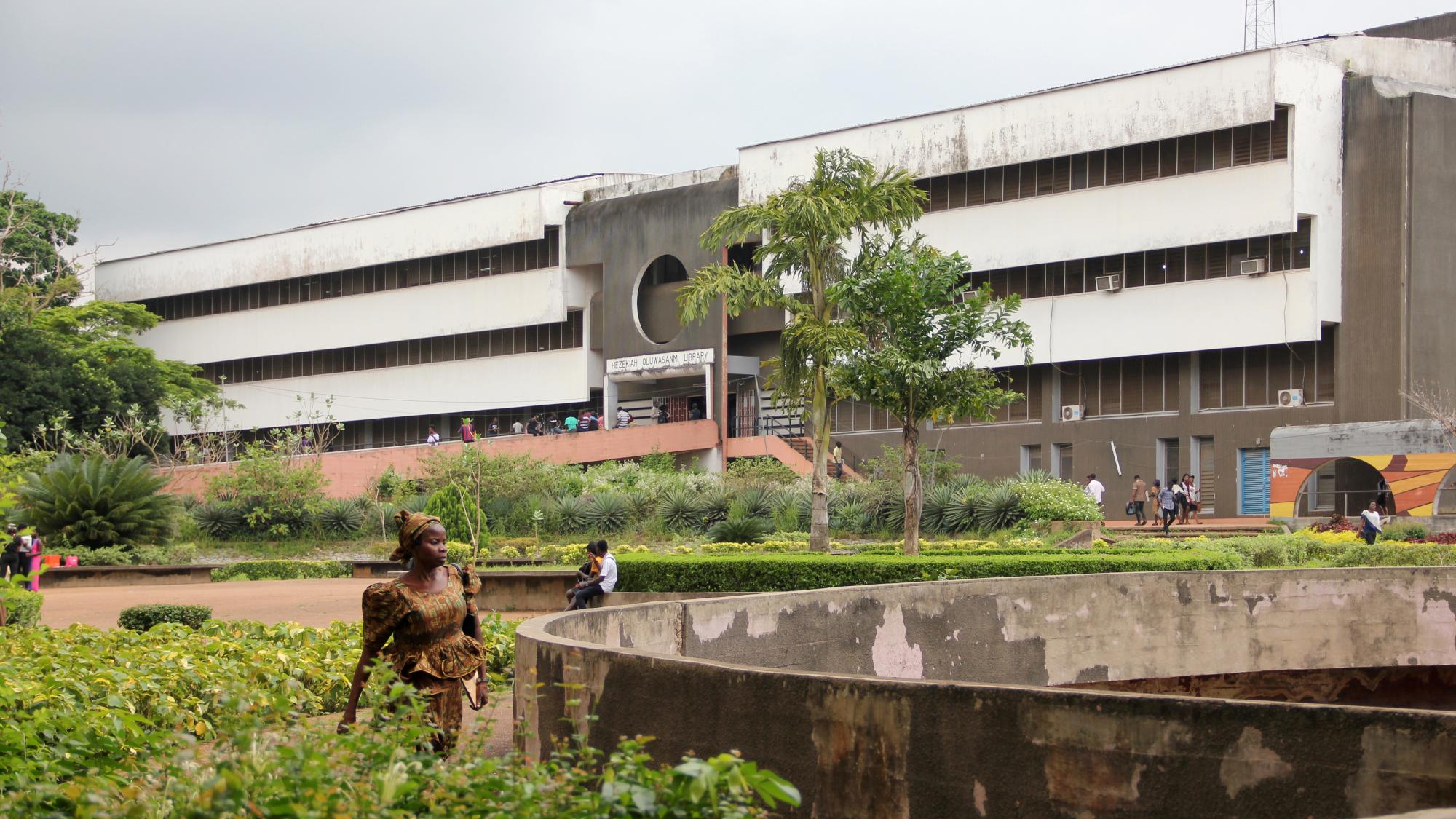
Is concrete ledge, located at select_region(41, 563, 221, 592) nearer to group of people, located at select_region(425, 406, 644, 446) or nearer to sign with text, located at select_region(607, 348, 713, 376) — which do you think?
group of people, located at select_region(425, 406, 644, 446)

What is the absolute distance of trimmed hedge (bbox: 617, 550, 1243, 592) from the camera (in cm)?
1780

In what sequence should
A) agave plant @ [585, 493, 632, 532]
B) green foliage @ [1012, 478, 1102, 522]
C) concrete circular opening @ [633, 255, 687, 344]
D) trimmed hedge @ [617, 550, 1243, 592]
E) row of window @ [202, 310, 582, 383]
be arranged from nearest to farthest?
trimmed hedge @ [617, 550, 1243, 592] < green foliage @ [1012, 478, 1102, 522] < agave plant @ [585, 493, 632, 532] < concrete circular opening @ [633, 255, 687, 344] < row of window @ [202, 310, 582, 383]

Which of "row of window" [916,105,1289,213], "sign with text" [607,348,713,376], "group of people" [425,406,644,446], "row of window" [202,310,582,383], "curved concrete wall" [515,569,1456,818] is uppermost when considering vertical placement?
"row of window" [916,105,1289,213]

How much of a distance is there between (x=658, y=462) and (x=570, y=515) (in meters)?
8.36

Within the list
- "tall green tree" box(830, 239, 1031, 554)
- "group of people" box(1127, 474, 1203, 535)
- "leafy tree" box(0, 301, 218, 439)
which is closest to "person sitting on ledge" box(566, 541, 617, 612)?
"tall green tree" box(830, 239, 1031, 554)

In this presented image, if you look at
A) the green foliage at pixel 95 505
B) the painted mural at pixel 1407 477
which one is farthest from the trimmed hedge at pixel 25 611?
the painted mural at pixel 1407 477

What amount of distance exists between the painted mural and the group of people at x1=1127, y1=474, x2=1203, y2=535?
2357 millimetres

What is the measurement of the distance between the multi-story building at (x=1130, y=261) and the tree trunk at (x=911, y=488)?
19.3 m

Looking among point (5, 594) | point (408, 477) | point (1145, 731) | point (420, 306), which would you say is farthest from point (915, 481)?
point (420, 306)

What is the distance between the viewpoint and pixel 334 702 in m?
10.6

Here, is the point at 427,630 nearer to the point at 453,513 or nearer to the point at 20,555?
the point at 20,555

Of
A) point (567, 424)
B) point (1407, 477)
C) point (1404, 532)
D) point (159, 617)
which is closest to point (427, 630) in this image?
point (159, 617)

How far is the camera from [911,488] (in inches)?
855

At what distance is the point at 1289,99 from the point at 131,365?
3794 centimetres
